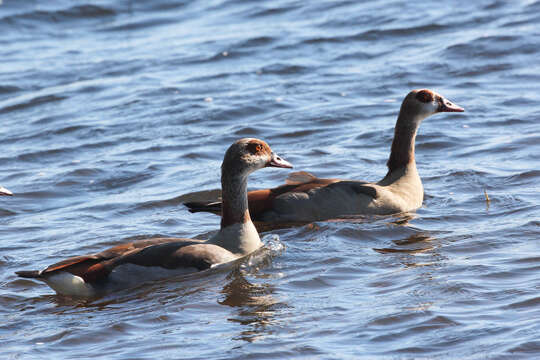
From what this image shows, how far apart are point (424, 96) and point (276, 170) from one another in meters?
2.36

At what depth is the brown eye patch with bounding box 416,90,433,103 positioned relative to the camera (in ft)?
33.2

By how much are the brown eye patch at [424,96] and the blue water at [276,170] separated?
3.27ft

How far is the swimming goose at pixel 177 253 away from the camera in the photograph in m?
7.48

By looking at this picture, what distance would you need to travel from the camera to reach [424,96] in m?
10.1

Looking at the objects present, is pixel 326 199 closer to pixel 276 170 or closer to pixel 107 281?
pixel 276 170

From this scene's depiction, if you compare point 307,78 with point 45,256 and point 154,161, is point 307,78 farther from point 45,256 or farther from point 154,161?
point 45,256

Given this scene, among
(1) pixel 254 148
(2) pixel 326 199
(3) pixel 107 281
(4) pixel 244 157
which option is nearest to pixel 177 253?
(3) pixel 107 281

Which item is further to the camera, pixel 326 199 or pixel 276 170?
pixel 276 170

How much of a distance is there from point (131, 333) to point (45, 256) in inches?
96.7

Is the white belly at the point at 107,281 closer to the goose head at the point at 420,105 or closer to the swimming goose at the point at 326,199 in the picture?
the swimming goose at the point at 326,199

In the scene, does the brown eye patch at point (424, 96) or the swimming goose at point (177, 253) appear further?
the brown eye patch at point (424, 96)

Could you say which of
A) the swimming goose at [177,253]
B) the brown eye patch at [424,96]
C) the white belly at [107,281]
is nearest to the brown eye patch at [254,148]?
the swimming goose at [177,253]

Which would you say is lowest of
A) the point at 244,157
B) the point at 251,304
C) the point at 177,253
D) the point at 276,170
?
the point at 251,304

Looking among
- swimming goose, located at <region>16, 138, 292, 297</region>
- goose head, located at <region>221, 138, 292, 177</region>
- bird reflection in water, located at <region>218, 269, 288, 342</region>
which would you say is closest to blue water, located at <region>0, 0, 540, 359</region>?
bird reflection in water, located at <region>218, 269, 288, 342</region>
